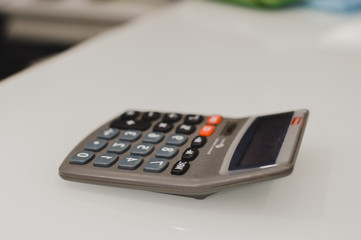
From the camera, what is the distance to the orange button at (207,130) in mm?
368

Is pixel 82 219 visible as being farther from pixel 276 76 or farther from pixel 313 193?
pixel 276 76

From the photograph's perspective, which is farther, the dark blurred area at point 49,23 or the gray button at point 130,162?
the dark blurred area at point 49,23

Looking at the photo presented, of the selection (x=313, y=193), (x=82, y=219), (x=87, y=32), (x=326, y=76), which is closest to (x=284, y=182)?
(x=313, y=193)

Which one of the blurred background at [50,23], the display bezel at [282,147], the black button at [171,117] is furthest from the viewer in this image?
the blurred background at [50,23]

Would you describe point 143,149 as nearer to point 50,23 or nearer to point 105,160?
point 105,160

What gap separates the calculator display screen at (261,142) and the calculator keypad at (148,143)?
0.10 ft

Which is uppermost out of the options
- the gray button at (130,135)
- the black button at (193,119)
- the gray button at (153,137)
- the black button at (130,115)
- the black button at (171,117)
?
the black button at (193,119)

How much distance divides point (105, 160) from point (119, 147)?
19mm

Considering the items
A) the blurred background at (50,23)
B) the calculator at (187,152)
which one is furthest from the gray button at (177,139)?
the blurred background at (50,23)

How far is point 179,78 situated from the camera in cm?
56

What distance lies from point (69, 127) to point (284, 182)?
20cm

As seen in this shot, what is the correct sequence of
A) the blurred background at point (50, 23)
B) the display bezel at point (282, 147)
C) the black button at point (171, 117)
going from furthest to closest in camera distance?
1. the blurred background at point (50, 23)
2. the black button at point (171, 117)
3. the display bezel at point (282, 147)

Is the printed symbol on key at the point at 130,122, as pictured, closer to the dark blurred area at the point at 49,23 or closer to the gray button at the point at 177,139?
the gray button at the point at 177,139

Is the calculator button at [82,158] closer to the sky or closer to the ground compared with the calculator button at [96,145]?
closer to the ground
